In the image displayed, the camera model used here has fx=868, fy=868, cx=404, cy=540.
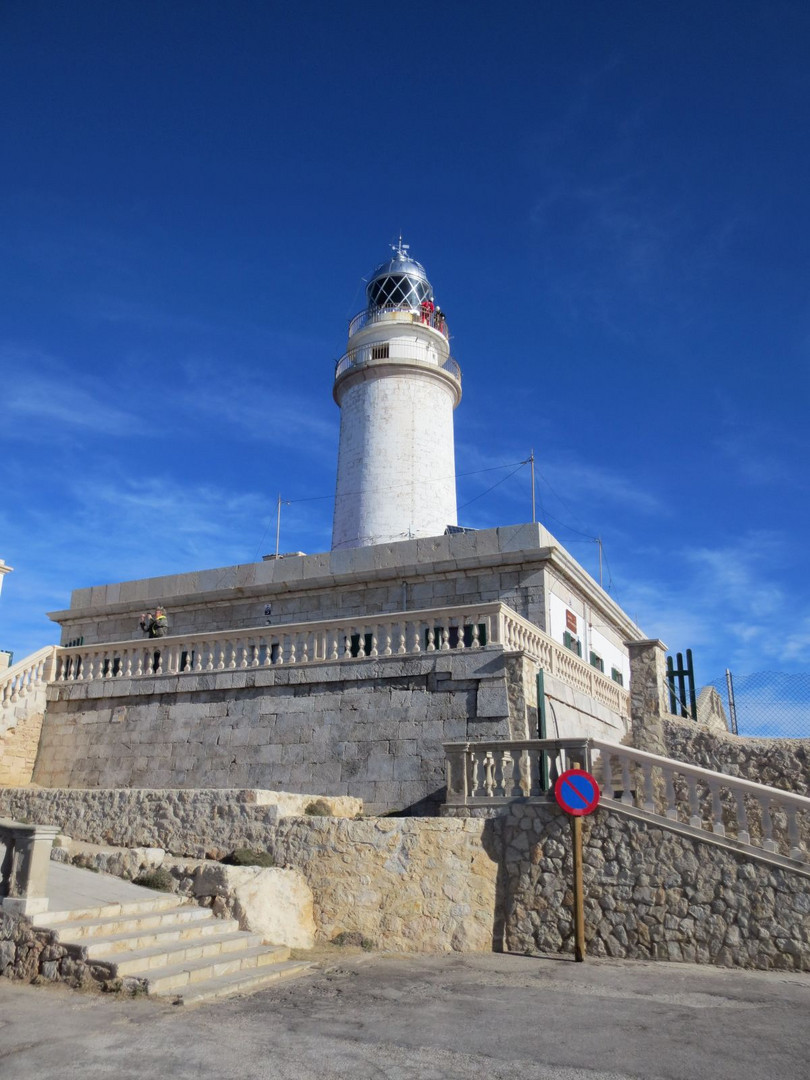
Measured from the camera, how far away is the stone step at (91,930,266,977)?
7.04m

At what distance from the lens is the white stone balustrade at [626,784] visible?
30.0 ft

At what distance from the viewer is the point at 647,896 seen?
9250mm

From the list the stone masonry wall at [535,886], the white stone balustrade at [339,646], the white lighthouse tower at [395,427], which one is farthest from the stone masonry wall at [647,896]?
the white lighthouse tower at [395,427]

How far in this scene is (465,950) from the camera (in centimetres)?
946

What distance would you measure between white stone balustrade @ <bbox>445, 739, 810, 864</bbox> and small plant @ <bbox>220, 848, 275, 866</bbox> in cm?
226

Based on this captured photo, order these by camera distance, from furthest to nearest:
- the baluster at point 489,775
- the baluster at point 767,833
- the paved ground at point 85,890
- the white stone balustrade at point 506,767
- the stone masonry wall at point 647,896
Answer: the baluster at point 489,775 < the white stone balustrade at point 506,767 < the baluster at point 767,833 < the stone masonry wall at point 647,896 < the paved ground at point 85,890

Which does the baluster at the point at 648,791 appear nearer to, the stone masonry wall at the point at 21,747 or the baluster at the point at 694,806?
the baluster at the point at 694,806

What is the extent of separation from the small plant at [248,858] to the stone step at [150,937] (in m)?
1.14

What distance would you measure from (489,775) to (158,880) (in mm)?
3986

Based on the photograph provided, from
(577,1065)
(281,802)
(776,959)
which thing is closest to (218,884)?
(281,802)

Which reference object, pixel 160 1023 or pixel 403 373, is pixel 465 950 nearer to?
pixel 160 1023

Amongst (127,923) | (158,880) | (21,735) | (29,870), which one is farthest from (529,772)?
(21,735)

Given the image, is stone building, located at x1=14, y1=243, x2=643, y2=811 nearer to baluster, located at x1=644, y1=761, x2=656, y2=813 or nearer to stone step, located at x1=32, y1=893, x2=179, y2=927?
baluster, located at x1=644, y1=761, x2=656, y2=813

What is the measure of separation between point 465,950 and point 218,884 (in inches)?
109
